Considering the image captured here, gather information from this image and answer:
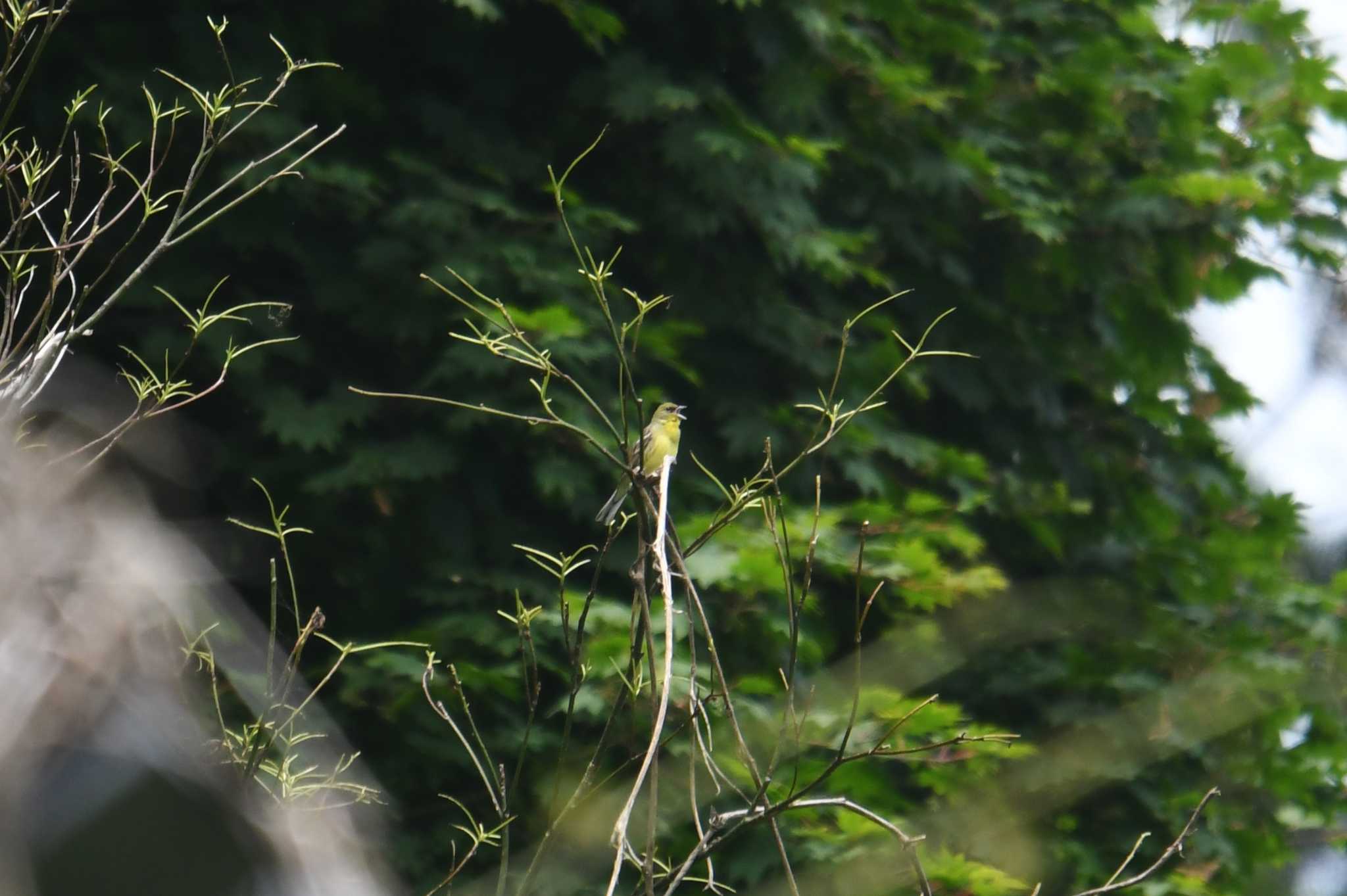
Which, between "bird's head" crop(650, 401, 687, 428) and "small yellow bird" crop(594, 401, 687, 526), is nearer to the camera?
"small yellow bird" crop(594, 401, 687, 526)

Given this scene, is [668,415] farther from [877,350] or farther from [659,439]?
[877,350]

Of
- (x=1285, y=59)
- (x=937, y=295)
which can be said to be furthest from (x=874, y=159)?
(x=1285, y=59)

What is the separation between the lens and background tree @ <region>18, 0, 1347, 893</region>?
4.64m

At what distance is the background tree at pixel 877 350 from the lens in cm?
464

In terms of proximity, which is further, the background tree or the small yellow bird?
the background tree

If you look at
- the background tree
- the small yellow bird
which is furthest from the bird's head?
the background tree

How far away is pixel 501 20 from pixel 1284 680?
4.12 metres

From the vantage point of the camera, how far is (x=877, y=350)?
19.0 ft

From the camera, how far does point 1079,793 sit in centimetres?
543

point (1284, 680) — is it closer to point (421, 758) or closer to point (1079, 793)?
point (1079, 793)

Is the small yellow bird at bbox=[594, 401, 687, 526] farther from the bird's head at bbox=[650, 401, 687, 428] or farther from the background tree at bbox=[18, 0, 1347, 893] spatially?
the background tree at bbox=[18, 0, 1347, 893]

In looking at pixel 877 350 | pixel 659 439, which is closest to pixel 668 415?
pixel 659 439

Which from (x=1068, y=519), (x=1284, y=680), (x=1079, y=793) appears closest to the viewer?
(x=1079, y=793)

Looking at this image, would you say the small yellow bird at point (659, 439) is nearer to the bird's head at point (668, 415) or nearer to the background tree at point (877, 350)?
the bird's head at point (668, 415)
